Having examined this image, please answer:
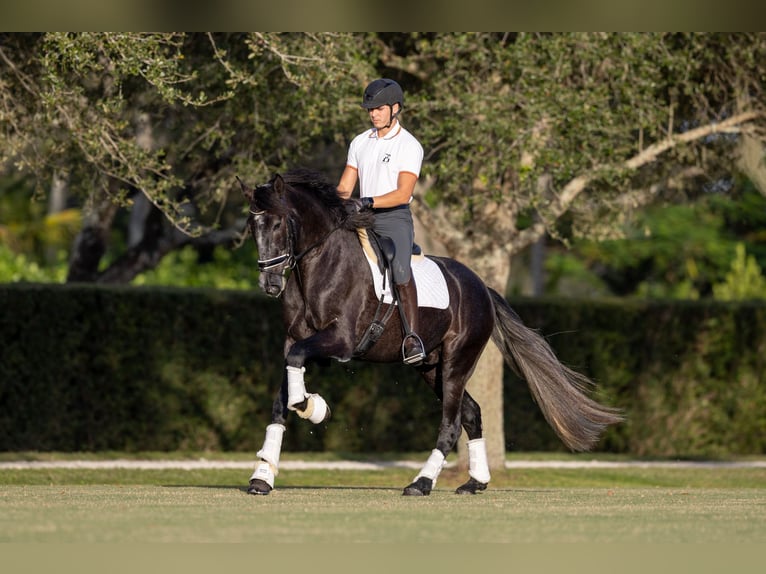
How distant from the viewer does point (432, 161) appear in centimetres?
1586

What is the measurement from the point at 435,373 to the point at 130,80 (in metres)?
5.80

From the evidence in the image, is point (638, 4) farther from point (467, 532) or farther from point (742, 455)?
point (742, 455)

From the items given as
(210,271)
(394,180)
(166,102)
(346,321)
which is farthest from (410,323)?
(210,271)

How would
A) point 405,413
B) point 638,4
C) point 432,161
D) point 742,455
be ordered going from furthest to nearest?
point 742,455, point 405,413, point 432,161, point 638,4

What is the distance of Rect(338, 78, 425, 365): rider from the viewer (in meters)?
10.2

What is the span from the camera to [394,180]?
1038 centimetres

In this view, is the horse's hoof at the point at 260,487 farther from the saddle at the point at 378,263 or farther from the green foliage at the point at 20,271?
the green foliage at the point at 20,271

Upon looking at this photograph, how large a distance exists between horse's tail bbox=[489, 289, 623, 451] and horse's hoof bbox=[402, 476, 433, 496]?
5.67 ft

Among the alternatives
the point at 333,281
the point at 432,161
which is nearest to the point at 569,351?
the point at 432,161

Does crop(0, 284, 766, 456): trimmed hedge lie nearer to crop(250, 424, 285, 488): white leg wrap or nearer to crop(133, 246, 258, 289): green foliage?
crop(250, 424, 285, 488): white leg wrap

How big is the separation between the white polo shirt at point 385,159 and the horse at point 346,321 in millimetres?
446

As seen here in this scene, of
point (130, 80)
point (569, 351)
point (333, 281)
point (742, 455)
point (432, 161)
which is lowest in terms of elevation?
point (742, 455)

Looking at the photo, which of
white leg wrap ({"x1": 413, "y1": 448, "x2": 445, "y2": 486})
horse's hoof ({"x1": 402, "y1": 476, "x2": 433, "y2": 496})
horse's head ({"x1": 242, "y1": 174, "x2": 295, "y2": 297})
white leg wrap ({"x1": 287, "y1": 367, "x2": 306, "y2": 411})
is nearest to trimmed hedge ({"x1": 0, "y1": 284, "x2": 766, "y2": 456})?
white leg wrap ({"x1": 413, "y1": 448, "x2": 445, "y2": 486})

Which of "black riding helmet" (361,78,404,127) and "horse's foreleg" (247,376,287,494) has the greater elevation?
"black riding helmet" (361,78,404,127)
